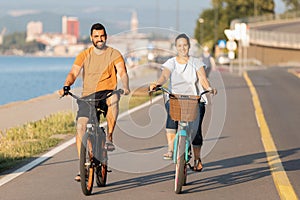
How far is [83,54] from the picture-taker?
9680 millimetres

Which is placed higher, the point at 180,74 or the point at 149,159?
the point at 180,74

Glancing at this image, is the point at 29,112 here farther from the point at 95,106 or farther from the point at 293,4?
the point at 293,4

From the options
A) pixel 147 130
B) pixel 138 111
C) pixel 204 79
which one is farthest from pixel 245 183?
pixel 138 111

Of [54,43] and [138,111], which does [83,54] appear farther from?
[54,43]

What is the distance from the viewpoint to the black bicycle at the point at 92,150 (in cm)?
909

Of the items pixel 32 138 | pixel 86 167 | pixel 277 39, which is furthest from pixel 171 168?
pixel 277 39

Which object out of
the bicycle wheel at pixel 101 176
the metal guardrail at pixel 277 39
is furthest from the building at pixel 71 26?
the bicycle wheel at pixel 101 176

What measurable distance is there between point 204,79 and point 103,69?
3.96 feet

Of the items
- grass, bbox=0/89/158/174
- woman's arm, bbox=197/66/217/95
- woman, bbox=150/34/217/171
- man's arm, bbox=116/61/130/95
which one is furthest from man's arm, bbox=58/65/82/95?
grass, bbox=0/89/158/174

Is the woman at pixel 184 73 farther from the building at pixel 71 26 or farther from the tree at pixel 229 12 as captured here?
the tree at pixel 229 12

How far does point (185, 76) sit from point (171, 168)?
6.41ft

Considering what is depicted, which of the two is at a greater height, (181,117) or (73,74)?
(73,74)

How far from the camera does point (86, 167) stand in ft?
30.0

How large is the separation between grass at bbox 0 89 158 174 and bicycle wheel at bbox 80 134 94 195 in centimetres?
220
